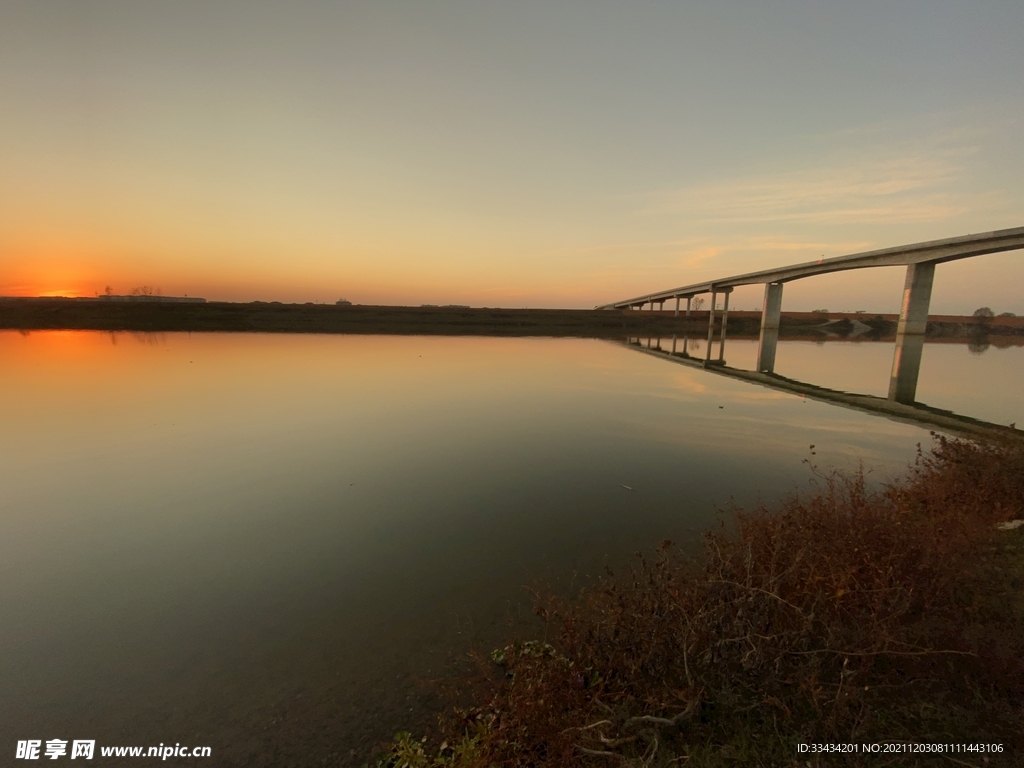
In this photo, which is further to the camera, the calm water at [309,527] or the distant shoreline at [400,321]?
the distant shoreline at [400,321]

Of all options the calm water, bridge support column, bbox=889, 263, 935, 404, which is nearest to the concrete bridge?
bridge support column, bbox=889, 263, 935, 404

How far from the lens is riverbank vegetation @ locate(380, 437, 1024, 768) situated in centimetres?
338

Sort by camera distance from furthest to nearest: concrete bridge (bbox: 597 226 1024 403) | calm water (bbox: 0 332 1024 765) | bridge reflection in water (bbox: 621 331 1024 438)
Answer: concrete bridge (bbox: 597 226 1024 403) → bridge reflection in water (bbox: 621 331 1024 438) → calm water (bbox: 0 332 1024 765)

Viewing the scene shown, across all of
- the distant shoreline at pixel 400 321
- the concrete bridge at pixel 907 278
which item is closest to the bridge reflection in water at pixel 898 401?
the concrete bridge at pixel 907 278

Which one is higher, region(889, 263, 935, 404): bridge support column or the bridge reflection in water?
region(889, 263, 935, 404): bridge support column

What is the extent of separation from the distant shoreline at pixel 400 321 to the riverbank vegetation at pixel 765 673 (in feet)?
223

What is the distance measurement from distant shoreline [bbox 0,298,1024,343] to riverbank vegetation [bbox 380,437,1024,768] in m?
68.0

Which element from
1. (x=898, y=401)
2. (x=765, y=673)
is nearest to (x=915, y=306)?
(x=898, y=401)

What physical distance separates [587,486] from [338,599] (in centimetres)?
577

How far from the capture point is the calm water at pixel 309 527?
4.52 meters

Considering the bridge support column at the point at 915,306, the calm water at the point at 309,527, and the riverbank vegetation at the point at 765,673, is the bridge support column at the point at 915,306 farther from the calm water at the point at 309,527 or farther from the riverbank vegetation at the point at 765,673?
the riverbank vegetation at the point at 765,673

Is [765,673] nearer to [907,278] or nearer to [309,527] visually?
[309,527]

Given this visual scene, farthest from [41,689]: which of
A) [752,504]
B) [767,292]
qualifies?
[767,292]

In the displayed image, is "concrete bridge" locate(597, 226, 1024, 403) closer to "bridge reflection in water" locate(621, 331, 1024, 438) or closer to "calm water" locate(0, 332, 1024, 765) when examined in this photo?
"bridge reflection in water" locate(621, 331, 1024, 438)
